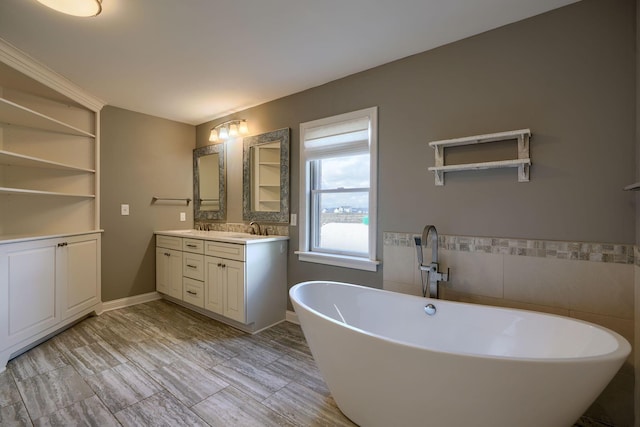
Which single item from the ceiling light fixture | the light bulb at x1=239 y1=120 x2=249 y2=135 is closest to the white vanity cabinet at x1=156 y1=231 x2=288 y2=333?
the light bulb at x1=239 y1=120 x2=249 y2=135

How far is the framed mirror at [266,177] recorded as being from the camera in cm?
300

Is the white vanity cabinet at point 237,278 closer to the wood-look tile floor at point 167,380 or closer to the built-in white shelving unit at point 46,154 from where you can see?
the wood-look tile floor at point 167,380

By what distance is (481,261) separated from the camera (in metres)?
1.92

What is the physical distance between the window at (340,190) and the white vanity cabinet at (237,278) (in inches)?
13.8

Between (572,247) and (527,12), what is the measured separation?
1.39m

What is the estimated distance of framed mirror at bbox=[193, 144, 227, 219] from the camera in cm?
363

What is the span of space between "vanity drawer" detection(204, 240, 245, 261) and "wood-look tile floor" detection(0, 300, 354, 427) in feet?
2.32

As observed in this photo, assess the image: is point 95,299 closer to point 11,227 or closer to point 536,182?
point 11,227

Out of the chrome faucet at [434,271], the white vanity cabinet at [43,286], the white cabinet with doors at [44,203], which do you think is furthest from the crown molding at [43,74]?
the chrome faucet at [434,271]

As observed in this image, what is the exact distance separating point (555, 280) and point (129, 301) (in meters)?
4.05

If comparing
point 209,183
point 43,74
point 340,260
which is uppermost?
point 43,74

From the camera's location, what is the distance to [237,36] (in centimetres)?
196

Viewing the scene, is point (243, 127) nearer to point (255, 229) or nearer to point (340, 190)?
point (255, 229)

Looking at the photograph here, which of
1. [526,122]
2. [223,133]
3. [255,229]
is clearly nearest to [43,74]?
[223,133]
